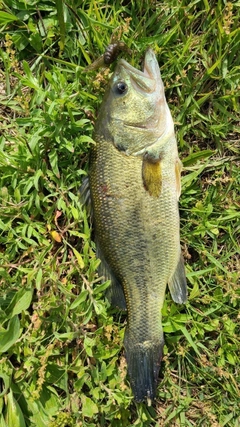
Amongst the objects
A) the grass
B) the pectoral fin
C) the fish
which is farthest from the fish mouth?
the pectoral fin

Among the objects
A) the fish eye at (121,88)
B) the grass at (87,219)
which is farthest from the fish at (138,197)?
the grass at (87,219)

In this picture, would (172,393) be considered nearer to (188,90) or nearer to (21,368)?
(21,368)

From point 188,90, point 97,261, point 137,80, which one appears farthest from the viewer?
point 188,90

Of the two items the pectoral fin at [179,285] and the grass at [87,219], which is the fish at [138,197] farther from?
the grass at [87,219]

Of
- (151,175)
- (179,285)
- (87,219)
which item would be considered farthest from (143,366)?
(151,175)

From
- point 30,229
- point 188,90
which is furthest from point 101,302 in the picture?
point 188,90
